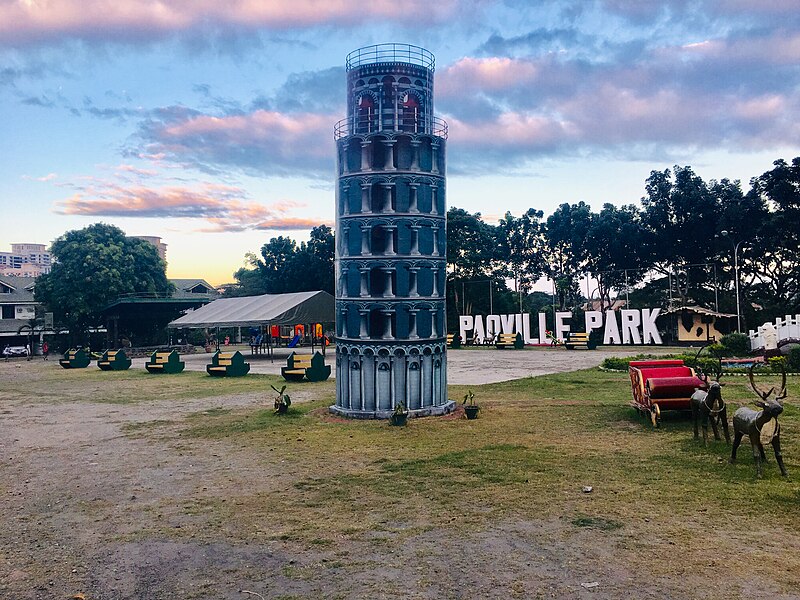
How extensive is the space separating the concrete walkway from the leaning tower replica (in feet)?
33.8

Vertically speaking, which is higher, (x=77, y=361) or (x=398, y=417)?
(x=77, y=361)

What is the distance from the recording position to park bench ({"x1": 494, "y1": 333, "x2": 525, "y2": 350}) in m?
63.7

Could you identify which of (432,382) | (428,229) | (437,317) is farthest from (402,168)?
(432,382)

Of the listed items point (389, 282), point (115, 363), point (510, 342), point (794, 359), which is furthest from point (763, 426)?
point (510, 342)

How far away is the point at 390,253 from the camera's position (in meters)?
→ 25.5

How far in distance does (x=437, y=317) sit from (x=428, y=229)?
3.46 metres

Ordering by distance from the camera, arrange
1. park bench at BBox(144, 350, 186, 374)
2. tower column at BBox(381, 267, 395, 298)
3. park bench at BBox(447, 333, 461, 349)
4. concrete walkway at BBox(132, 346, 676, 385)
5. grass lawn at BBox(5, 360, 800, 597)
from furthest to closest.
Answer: park bench at BBox(447, 333, 461, 349) < park bench at BBox(144, 350, 186, 374) < concrete walkway at BBox(132, 346, 676, 385) < tower column at BBox(381, 267, 395, 298) < grass lawn at BBox(5, 360, 800, 597)

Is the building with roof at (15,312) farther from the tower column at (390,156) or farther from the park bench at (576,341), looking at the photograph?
the tower column at (390,156)

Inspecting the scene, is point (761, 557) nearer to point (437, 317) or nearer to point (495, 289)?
point (437, 317)

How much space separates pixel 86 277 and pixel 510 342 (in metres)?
44.5

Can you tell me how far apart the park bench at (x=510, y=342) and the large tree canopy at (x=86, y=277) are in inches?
1590

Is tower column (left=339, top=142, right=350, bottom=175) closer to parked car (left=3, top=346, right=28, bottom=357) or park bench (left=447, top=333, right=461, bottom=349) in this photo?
park bench (left=447, top=333, right=461, bottom=349)

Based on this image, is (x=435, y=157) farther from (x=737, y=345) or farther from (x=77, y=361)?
(x=77, y=361)

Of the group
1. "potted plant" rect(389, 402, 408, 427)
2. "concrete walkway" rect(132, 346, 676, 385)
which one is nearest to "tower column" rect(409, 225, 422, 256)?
"potted plant" rect(389, 402, 408, 427)
